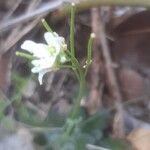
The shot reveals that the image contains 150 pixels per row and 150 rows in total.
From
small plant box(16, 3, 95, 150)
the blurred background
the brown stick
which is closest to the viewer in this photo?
small plant box(16, 3, 95, 150)

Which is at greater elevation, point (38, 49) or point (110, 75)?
point (38, 49)

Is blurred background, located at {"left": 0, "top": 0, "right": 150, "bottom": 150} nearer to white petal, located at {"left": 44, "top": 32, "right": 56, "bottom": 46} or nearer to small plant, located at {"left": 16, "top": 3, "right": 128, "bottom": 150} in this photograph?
small plant, located at {"left": 16, "top": 3, "right": 128, "bottom": 150}

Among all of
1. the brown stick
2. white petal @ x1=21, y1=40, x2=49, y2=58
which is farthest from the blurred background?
white petal @ x1=21, y1=40, x2=49, y2=58

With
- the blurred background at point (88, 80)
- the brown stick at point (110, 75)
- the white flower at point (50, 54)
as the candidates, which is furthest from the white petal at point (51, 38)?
the brown stick at point (110, 75)

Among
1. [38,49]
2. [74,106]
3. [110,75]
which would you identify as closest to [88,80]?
[110,75]

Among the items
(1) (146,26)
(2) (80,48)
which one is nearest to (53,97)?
(2) (80,48)

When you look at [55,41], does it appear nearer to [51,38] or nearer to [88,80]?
[51,38]

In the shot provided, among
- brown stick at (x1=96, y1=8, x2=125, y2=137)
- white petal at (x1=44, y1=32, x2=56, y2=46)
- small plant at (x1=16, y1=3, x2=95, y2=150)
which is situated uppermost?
white petal at (x1=44, y1=32, x2=56, y2=46)

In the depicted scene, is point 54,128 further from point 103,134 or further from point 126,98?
point 126,98
